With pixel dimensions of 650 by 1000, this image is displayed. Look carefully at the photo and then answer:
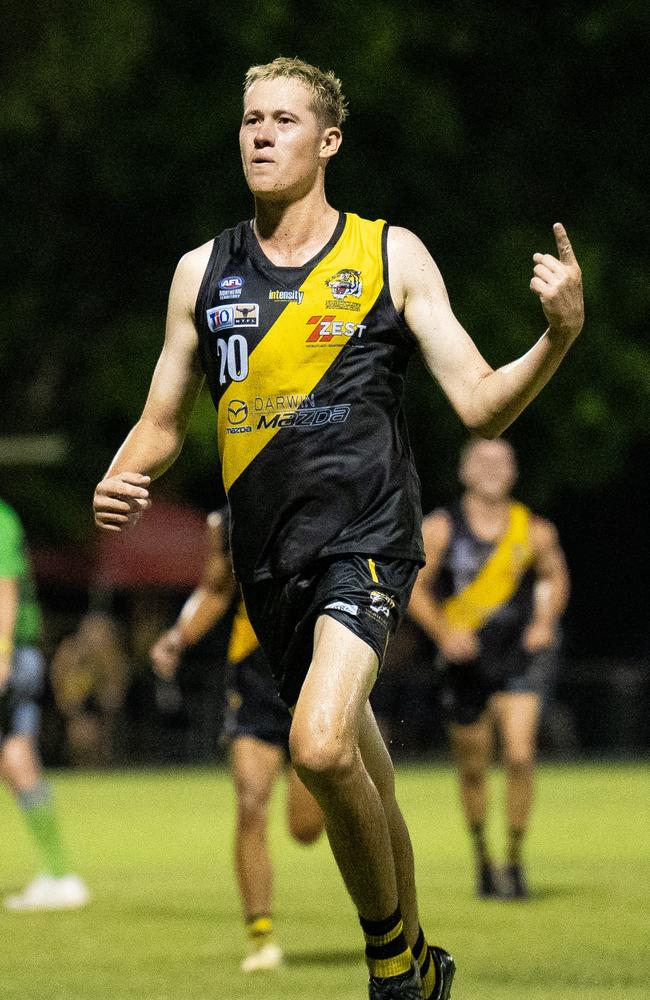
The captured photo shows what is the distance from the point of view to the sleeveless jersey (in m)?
12.6

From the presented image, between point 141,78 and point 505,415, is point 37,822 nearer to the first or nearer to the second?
point 505,415

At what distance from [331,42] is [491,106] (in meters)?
2.87

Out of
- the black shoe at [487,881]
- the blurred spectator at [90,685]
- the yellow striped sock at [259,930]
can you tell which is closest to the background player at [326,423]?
the yellow striped sock at [259,930]

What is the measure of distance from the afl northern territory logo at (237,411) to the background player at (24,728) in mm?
5636

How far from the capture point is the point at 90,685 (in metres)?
26.3

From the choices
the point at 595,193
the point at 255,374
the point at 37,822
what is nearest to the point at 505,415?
the point at 255,374

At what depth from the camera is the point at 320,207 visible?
6.82 m

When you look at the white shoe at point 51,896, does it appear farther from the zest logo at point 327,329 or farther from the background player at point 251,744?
the zest logo at point 327,329

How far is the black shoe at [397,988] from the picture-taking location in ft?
20.8

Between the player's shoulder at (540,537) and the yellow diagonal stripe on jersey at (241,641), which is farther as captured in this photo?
the player's shoulder at (540,537)

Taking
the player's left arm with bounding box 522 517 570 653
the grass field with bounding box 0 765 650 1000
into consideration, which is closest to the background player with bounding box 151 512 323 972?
the grass field with bounding box 0 765 650 1000

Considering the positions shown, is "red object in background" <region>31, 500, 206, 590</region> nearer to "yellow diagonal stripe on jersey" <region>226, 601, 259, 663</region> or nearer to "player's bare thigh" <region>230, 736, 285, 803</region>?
"yellow diagonal stripe on jersey" <region>226, 601, 259, 663</region>

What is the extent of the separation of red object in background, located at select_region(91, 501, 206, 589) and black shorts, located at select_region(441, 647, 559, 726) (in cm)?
1391

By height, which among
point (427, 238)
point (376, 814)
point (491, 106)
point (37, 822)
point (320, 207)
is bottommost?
point (37, 822)
